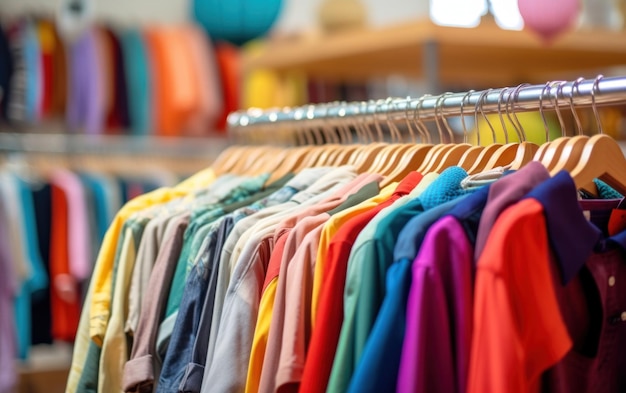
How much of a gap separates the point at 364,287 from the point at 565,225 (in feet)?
0.78

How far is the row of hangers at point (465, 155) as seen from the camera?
101 centimetres

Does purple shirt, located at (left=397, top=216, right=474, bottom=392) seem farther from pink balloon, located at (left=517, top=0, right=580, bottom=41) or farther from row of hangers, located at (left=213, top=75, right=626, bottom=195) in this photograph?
pink balloon, located at (left=517, top=0, right=580, bottom=41)

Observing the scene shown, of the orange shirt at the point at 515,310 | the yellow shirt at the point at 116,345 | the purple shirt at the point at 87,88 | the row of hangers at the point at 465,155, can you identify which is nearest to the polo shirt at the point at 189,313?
the yellow shirt at the point at 116,345

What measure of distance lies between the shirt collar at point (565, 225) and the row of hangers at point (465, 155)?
81 mm

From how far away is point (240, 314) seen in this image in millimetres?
1153

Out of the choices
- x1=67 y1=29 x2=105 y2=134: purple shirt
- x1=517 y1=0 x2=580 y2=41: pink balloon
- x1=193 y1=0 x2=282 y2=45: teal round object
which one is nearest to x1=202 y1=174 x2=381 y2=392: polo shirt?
x1=517 y1=0 x2=580 y2=41: pink balloon

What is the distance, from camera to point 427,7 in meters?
5.86

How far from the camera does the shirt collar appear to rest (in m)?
0.89

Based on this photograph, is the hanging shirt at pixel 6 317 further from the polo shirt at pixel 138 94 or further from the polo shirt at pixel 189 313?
the polo shirt at pixel 138 94

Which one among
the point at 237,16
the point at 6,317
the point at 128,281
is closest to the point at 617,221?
the point at 128,281

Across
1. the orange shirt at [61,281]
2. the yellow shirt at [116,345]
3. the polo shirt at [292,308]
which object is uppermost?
the polo shirt at [292,308]

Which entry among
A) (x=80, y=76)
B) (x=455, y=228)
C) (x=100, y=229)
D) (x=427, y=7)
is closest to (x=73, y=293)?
(x=100, y=229)

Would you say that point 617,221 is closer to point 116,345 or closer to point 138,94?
point 116,345

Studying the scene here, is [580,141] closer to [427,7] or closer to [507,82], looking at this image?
[507,82]
